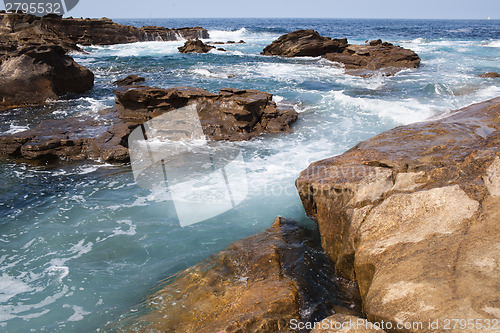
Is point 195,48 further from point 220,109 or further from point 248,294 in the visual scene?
point 248,294

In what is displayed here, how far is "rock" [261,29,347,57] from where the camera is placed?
26688mm

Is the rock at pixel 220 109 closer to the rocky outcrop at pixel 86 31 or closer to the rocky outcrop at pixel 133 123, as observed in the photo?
the rocky outcrop at pixel 133 123

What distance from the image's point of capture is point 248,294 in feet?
11.3

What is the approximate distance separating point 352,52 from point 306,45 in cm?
417

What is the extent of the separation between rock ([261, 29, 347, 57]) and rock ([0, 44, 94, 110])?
715 inches

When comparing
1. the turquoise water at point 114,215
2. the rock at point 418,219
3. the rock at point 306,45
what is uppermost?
the rock at point 306,45

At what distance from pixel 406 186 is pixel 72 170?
274 inches

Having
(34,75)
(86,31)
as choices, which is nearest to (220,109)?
(34,75)

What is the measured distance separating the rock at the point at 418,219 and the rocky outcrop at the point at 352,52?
1614 cm

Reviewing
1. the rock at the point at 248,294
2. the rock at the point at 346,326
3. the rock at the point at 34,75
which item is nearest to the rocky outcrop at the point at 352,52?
the rock at the point at 34,75

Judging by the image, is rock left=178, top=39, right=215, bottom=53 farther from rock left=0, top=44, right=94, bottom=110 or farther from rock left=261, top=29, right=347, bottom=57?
rock left=0, top=44, right=94, bottom=110

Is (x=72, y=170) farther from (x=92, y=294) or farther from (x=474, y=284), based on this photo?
(x=474, y=284)

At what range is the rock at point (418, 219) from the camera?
2497 millimetres

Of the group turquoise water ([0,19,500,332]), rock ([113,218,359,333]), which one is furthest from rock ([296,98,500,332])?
turquoise water ([0,19,500,332])
